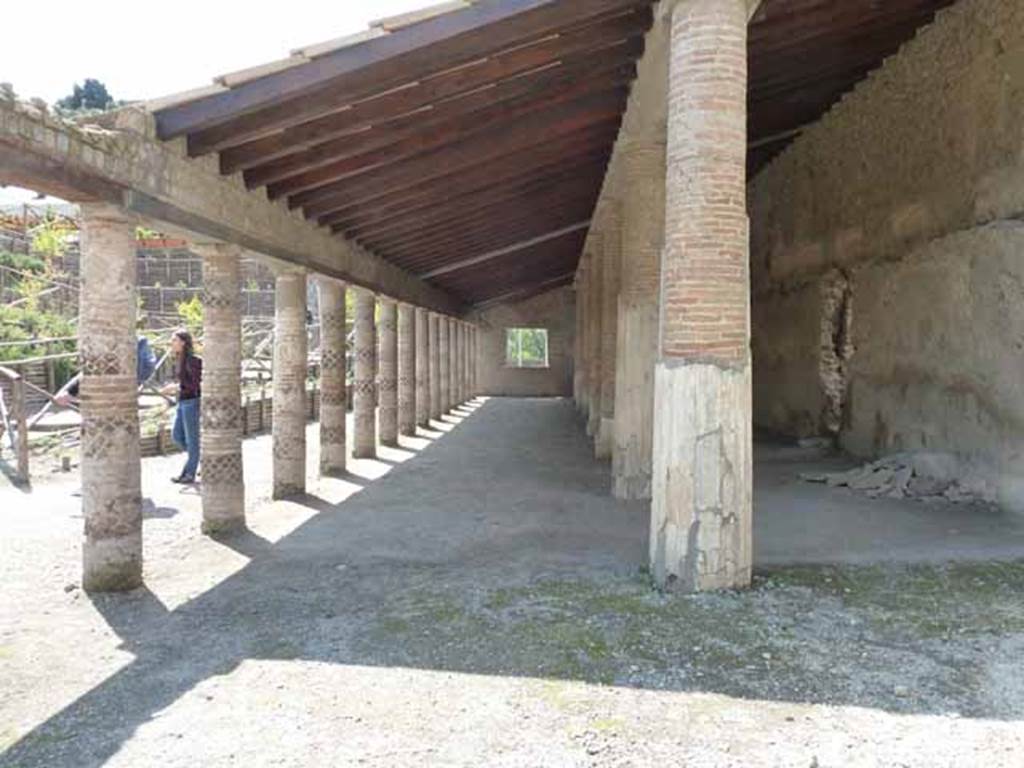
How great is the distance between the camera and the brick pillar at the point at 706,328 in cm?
521

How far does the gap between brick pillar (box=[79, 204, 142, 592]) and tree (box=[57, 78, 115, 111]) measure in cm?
5614

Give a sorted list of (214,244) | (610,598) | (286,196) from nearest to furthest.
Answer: (610,598)
(214,244)
(286,196)

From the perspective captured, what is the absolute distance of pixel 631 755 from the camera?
10.7 feet

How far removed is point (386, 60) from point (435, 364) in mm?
14776

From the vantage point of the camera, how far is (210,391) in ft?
24.3

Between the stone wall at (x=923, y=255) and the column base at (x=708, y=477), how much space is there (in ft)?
13.1

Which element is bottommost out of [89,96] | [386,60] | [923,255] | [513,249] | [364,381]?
[364,381]

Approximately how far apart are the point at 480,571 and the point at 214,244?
12.3 feet

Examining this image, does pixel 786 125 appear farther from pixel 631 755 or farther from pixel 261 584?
pixel 631 755

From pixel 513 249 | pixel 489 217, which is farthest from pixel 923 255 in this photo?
pixel 513 249

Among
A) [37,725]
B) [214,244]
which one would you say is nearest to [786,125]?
[214,244]

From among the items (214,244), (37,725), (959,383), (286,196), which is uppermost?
(286,196)

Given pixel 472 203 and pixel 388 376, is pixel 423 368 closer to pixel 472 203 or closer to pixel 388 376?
pixel 388 376

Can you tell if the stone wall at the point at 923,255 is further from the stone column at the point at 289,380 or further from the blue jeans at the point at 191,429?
the blue jeans at the point at 191,429
